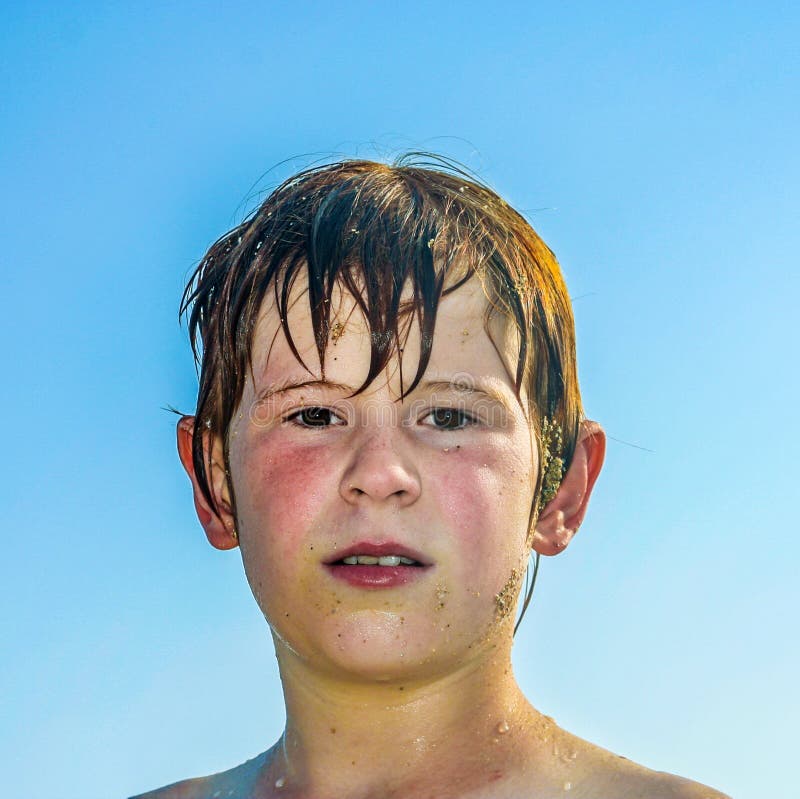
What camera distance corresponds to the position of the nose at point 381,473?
3512 millimetres

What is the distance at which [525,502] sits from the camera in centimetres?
388

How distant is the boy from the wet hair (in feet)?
0.03

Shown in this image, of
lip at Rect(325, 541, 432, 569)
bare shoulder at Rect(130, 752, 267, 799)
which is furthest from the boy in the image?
bare shoulder at Rect(130, 752, 267, 799)

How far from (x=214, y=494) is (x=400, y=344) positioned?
1184mm

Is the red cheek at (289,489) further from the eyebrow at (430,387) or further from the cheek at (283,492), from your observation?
the eyebrow at (430,387)

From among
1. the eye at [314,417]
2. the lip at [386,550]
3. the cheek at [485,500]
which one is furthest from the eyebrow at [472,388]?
the lip at [386,550]

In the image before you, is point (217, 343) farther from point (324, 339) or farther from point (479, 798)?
point (479, 798)

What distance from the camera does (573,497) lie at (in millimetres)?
4332

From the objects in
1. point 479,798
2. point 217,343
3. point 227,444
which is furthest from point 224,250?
point 479,798

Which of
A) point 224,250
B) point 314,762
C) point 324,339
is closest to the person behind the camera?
point 324,339

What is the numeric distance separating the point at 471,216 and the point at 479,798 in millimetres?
2158

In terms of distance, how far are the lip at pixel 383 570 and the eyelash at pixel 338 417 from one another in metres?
0.44

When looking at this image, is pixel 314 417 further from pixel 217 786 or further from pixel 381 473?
pixel 217 786

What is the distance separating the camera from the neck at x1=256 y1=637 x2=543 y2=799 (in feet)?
12.5
